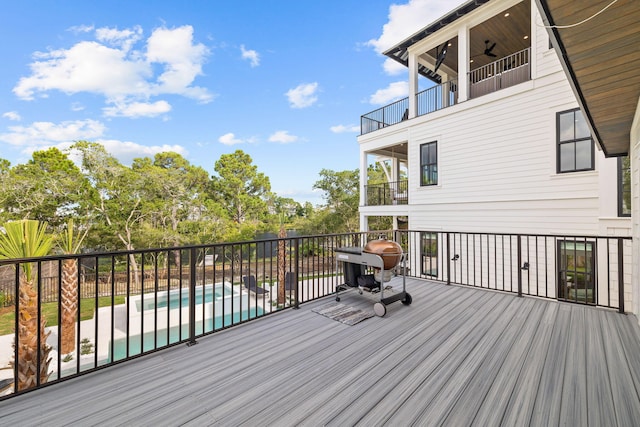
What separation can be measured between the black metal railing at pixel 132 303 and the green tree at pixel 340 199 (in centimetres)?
695

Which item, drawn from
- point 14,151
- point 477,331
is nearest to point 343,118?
point 14,151

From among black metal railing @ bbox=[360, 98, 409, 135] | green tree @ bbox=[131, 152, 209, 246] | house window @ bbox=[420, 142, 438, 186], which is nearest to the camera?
house window @ bbox=[420, 142, 438, 186]

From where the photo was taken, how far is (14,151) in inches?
617

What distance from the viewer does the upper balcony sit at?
281 inches

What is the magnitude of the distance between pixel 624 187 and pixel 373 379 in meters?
5.14

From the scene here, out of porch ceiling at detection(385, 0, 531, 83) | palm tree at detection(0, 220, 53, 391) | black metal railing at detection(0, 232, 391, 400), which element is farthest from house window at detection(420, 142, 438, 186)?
palm tree at detection(0, 220, 53, 391)

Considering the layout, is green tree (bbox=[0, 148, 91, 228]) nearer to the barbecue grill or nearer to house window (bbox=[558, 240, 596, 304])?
the barbecue grill

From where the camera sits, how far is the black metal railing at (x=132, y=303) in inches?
81.5

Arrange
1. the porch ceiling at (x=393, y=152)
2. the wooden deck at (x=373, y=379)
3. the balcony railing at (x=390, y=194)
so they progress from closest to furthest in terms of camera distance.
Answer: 1. the wooden deck at (x=373, y=379)
2. the balcony railing at (x=390, y=194)
3. the porch ceiling at (x=393, y=152)

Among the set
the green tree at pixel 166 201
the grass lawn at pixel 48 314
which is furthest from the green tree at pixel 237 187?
the grass lawn at pixel 48 314

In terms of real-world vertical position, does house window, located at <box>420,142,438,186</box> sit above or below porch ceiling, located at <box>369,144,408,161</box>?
below

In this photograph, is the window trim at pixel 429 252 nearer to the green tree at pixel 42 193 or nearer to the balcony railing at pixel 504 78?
the balcony railing at pixel 504 78

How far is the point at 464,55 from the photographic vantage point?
7516mm

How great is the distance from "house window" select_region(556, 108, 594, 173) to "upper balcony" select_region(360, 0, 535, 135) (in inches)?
61.2
